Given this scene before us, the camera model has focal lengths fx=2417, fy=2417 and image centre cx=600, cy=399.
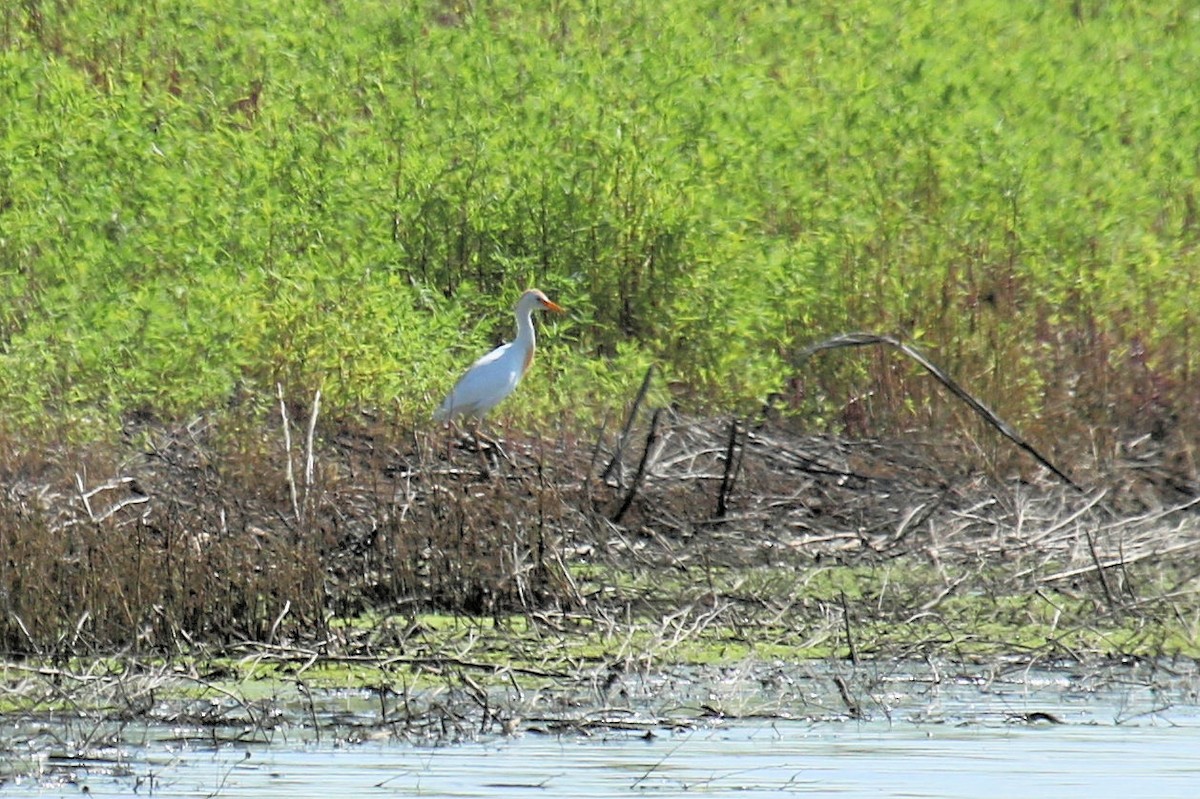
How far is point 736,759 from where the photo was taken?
6.26m

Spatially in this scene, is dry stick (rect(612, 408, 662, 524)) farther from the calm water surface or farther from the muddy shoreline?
the calm water surface

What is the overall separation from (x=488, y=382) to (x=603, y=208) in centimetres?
247

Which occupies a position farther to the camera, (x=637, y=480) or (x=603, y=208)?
(x=603, y=208)

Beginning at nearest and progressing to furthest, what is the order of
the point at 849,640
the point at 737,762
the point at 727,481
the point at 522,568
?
the point at 737,762, the point at 849,640, the point at 522,568, the point at 727,481

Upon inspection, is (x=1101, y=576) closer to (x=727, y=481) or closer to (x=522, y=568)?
(x=522, y=568)

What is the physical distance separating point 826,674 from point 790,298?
6230 mm

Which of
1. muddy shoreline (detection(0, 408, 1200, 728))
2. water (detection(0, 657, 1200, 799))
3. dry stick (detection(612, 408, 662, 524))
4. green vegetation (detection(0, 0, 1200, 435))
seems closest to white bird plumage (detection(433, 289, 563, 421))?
green vegetation (detection(0, 0, 1200, 435))

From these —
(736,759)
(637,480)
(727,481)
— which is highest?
(736,759)

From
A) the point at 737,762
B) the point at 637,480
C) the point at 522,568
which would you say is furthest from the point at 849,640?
the point at 637,480

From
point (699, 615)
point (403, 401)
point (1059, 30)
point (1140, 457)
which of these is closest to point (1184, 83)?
point (1059, 30)

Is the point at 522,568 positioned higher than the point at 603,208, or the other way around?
the point at 603,208

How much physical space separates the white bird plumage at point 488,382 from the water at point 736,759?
489 cm

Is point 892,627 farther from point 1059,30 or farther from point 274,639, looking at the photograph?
point 1059,30

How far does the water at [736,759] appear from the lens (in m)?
5.79
